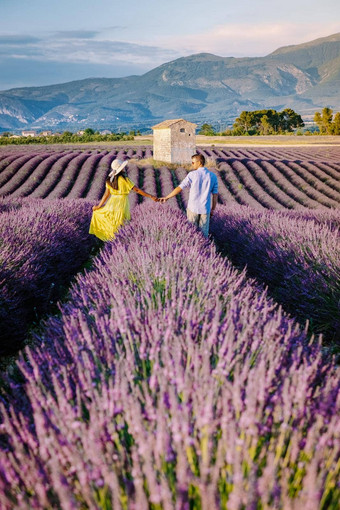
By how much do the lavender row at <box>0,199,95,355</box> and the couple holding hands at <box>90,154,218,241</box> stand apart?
0.54m

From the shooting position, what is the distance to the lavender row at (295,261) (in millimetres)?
3844

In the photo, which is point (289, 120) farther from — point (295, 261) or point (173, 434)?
point (173, 434)

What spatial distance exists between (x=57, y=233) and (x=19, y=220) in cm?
53

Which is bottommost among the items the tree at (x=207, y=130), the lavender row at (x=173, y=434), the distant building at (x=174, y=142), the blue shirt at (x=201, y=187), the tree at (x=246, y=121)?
the lavender row at (x=173, y=434)

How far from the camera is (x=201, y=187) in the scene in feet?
18.4

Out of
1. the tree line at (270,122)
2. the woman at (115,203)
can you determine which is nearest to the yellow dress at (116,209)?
the woman at (115,203)

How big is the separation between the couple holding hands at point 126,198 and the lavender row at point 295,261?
2.49 feet

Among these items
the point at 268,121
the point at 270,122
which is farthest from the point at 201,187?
the point at 270,122

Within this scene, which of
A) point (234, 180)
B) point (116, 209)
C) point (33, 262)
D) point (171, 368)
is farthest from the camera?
point (234, 180)

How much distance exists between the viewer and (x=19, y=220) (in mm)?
5730

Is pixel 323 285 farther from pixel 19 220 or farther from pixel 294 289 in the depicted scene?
pixel 19 220

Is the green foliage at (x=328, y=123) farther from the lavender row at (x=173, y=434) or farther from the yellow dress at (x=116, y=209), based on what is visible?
the lavender row at (x=173, y=434)

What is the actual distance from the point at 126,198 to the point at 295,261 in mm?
3163

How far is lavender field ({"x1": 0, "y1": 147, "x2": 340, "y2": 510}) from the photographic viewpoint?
3.45ft
